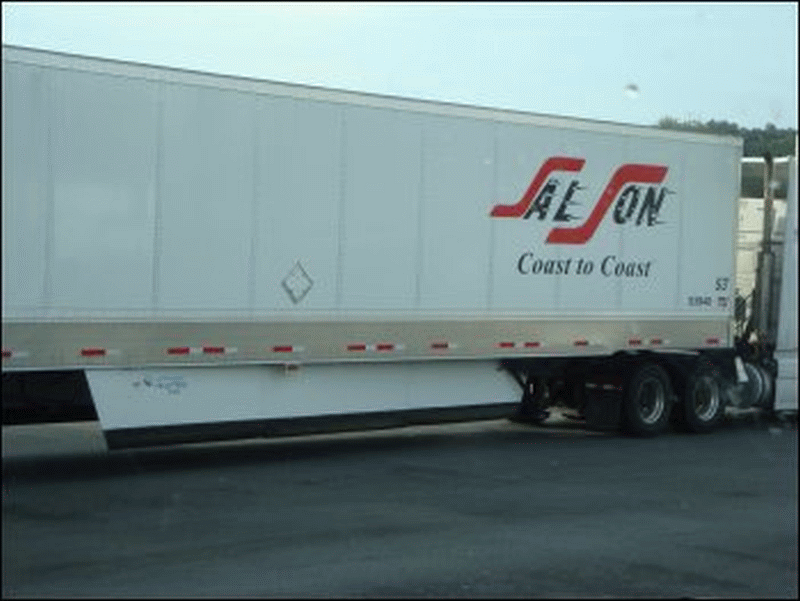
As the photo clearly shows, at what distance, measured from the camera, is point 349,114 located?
11930 millimetres

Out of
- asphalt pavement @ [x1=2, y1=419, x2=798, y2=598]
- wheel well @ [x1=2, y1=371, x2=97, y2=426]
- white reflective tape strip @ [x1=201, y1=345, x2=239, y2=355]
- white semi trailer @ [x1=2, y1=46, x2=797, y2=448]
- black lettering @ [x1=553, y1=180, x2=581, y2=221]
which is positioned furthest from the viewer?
black lettering @ [x1=553, y1=180, x2=581, y2=221]

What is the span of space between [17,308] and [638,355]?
7215 millimetres

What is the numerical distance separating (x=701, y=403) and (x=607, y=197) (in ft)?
8.97

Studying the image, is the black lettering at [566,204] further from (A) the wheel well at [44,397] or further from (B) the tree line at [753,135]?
(A) the wheel well at [44,397]

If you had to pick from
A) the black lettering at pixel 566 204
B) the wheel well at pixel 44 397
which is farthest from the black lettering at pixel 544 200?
the wheel well at pixel 44 397

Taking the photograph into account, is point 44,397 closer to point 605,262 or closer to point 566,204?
point 566,204

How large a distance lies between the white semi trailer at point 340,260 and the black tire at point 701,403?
0.09ft

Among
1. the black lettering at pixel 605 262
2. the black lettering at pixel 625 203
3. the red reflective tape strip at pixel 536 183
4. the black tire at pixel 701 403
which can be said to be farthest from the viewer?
the black tire at pixel 701 403

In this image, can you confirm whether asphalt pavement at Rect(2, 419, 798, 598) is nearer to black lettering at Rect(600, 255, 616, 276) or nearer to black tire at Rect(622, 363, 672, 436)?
black tire at Rect(622, 363, 672, 436)

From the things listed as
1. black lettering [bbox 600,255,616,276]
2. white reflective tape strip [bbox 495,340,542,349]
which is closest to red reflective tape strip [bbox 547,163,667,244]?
black lettering [bbox 600,255,616,276]

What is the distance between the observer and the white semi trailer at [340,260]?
10.4 meters

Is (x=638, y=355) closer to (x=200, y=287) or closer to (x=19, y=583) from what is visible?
(x=200, y=287)

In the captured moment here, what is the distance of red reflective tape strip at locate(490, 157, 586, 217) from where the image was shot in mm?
13195

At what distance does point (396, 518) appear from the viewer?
8.78 m
